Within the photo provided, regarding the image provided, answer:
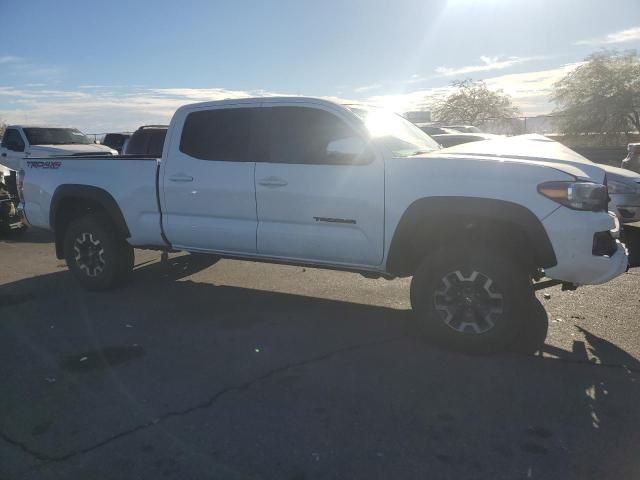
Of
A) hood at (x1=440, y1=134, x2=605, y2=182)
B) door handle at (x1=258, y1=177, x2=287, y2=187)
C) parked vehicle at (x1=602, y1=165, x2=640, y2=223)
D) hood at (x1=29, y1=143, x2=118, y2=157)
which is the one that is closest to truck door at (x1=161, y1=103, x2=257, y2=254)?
door handle at (x1=258, y1=177, x2=287, y2=187)

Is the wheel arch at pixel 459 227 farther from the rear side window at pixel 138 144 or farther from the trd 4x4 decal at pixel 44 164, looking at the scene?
the rear side window at pixel 138 144

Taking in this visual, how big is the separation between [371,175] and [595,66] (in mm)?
33189

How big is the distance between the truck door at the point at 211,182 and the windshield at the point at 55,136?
1092 centimetres

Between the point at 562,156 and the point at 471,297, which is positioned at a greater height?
the point at 562,156

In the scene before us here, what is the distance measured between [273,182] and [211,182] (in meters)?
0.72

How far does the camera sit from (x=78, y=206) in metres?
6.37

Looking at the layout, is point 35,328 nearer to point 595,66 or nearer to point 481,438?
point 481,438

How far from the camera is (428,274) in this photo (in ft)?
14.3

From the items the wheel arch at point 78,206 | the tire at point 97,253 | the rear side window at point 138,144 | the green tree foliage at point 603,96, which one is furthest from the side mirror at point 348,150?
the green tree foliage at point 603,96

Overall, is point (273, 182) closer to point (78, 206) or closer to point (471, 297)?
point (471, 297)

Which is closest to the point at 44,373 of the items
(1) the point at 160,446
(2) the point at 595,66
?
(1) the point at 160,446

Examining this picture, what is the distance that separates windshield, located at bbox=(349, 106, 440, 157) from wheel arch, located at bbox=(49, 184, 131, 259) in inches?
109

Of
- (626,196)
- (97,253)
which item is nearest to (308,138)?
(97,253)

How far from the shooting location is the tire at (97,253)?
6.11 meters
